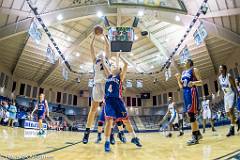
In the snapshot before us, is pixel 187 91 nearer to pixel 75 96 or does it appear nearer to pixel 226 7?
pixel 226 7

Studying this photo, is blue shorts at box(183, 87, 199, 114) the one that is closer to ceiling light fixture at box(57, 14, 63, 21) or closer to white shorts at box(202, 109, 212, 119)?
white shorts at box(202, 109, 212, 119)

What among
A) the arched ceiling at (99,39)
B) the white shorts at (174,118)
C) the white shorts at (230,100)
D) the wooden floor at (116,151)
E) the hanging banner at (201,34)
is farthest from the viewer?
the arched ceiling at (99,39)

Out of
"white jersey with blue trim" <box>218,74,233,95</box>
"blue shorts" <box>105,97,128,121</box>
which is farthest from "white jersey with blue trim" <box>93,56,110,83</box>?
"white jersey with blue trim" <box>218,74,233,95</box>

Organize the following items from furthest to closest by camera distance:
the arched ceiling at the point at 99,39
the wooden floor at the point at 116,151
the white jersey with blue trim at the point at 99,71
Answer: the arched ceiling at the point at 99,39 < the white jersey with blue trim at the point at 99,71 < the wooden floor at the point at 116,151

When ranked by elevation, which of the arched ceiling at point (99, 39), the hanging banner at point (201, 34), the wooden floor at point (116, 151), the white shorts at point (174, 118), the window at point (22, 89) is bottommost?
the wooden floor at point (116, 151)

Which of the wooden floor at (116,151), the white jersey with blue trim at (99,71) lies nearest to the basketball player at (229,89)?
the wooden floor at (116,151)

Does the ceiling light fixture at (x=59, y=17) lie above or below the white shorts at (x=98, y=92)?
above

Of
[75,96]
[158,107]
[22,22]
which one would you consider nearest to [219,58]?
[158,107]

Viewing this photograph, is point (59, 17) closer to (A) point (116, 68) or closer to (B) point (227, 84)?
(A) point (116, 68)

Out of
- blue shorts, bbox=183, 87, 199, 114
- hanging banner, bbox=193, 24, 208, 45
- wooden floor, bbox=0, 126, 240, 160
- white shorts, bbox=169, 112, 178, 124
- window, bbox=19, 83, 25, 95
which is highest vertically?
hanging banner, bbox=193, 24, 208, 45

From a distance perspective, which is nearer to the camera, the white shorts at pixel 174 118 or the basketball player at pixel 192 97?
the basketball player at pixel 192 97

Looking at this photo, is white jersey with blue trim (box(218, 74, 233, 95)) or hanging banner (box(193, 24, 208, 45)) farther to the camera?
hanging banner (box(193, 24, 208, 45))

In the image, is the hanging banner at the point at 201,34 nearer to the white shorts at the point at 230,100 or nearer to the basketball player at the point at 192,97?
the white shorts at the point at 230,100

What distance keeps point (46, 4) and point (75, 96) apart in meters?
21.7
